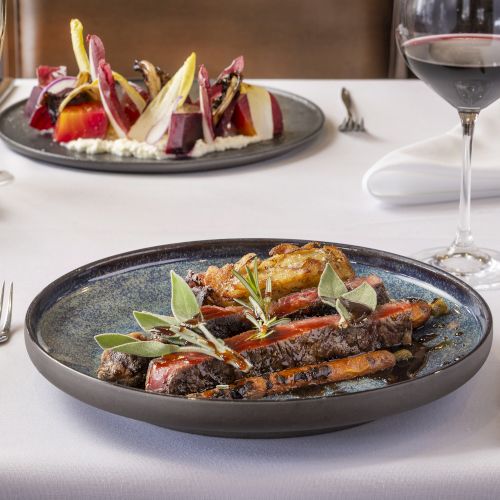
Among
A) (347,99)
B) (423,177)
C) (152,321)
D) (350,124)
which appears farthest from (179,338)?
(347,99)

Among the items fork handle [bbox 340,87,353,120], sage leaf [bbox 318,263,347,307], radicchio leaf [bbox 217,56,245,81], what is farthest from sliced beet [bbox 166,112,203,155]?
sage leaf [bbox 318,263,347,307]

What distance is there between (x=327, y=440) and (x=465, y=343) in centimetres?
17

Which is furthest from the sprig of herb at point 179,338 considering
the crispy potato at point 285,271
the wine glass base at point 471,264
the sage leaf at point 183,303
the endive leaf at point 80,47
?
the endive leaf at point 80,47

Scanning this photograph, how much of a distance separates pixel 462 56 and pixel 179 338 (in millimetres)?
490

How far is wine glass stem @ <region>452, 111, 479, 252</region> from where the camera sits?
3.74ft

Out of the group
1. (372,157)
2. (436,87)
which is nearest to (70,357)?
(436,87)

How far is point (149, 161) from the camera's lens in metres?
1.48

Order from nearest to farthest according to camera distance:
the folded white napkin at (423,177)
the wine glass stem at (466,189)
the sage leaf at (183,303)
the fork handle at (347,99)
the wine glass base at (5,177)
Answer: the sage leaf at (183,303), the wine glass stem at (466,189), the folded white napkin at (423,177), the wine glass base at (5,177), the fork handle at (347,99)

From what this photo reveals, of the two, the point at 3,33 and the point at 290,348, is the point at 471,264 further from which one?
the point at 3,33

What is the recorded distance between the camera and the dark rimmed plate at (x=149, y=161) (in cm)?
148

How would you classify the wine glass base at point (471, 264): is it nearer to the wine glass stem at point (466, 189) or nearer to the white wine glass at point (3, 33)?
the wine glass stem at point (466, 189)

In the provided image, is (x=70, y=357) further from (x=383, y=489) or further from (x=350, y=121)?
(x=350, y=121)

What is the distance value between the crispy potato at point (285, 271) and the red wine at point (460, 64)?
26 cm

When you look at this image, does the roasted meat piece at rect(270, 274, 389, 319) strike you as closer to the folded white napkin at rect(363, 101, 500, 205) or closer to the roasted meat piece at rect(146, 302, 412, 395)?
the roasted meat piece at rect(146, 302, 412, 395)
